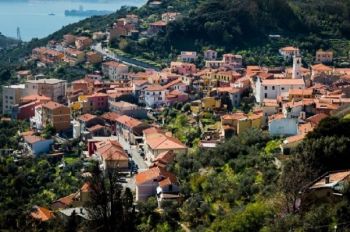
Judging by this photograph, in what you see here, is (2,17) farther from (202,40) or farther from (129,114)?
(129,114)

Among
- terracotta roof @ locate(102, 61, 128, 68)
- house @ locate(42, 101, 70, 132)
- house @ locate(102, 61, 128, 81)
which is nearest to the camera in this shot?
house @ locate(42, 101, 70, 132)

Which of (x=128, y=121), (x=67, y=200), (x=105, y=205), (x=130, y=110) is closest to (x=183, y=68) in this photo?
(x=130, y=110)

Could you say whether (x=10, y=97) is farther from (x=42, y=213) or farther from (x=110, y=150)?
(x=42, y=213)

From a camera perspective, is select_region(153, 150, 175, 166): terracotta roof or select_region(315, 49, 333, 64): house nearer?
select_region(153, 150, 175, 166): terracotta roof

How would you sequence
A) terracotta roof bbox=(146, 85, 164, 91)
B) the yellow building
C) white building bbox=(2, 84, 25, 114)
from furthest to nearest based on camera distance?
white building bbox=(2, 84, 25, 114), terracotta roof bbox=(146, 85, 164, 91), the yellow building

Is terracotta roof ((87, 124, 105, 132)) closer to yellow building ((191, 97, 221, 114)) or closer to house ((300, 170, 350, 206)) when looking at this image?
yellow building ((191, 97, 221, 114))

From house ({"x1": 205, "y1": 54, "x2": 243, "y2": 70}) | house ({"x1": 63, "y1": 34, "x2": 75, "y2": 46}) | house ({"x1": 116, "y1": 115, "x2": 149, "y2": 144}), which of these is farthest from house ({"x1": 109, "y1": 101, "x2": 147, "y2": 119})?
house ({"x1": 63, "y1": 34, "x2": 75, "y2": 46})
